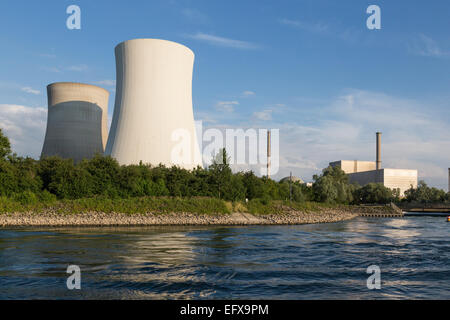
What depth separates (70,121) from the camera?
1499 inches

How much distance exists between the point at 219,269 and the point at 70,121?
108 feet

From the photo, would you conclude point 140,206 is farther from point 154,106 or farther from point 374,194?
point 374,194

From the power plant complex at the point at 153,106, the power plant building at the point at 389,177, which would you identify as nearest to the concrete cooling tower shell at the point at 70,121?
the power plant complex at the point at 153,106

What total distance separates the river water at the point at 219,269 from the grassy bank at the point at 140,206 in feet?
38.8

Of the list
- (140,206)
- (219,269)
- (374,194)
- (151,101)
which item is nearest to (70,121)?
(151,101)

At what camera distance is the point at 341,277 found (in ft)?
30.4

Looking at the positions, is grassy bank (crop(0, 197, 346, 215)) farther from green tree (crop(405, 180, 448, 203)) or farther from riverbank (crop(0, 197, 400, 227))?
green tree (crop(405, 180, 448, 203))

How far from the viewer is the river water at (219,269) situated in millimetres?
7668

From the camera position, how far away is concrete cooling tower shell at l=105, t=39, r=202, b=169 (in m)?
27.9

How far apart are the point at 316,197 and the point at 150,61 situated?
34.2 m

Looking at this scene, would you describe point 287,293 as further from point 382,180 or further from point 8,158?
point 382,180

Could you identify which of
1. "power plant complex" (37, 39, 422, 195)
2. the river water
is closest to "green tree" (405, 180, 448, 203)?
"power plant complex" (37, 39, 422, 195)
